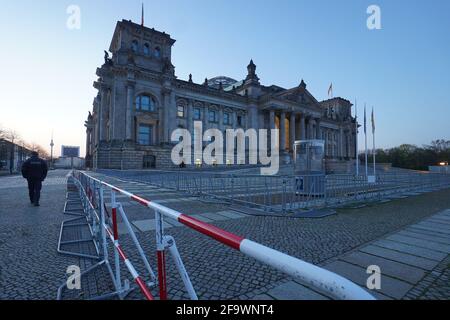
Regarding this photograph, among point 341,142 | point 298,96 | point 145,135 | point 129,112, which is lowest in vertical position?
point 145,135

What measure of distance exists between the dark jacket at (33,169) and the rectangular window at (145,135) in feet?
109

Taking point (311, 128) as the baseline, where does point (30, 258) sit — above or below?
below

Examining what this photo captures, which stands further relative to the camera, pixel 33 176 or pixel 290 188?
pixel 290 188

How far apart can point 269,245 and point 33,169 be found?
9.25 meters

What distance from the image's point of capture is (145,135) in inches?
1672

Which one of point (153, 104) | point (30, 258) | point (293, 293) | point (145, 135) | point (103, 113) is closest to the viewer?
point (293, 293)

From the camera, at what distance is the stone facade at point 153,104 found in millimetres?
39188

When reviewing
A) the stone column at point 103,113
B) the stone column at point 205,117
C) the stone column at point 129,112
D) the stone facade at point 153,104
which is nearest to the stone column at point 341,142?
the stone facade at point 153,104

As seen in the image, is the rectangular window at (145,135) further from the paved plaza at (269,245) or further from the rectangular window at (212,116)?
the paved plaza at (269,245)

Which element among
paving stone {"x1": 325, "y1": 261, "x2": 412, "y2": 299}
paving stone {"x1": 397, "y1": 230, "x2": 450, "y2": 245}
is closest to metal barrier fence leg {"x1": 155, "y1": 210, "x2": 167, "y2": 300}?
paving stone {"x1": 325, "y1": 261, "x2": 412, "y2": 299}

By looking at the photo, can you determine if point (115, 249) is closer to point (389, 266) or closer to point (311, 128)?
point (389, 266)

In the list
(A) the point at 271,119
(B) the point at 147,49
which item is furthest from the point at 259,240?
(A) the point at 271,119

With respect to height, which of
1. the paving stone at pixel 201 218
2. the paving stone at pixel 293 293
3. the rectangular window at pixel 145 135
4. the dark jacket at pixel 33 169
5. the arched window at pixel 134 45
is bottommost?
the paving stone at pixel 293 293

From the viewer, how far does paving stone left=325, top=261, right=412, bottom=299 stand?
3.17 meters
